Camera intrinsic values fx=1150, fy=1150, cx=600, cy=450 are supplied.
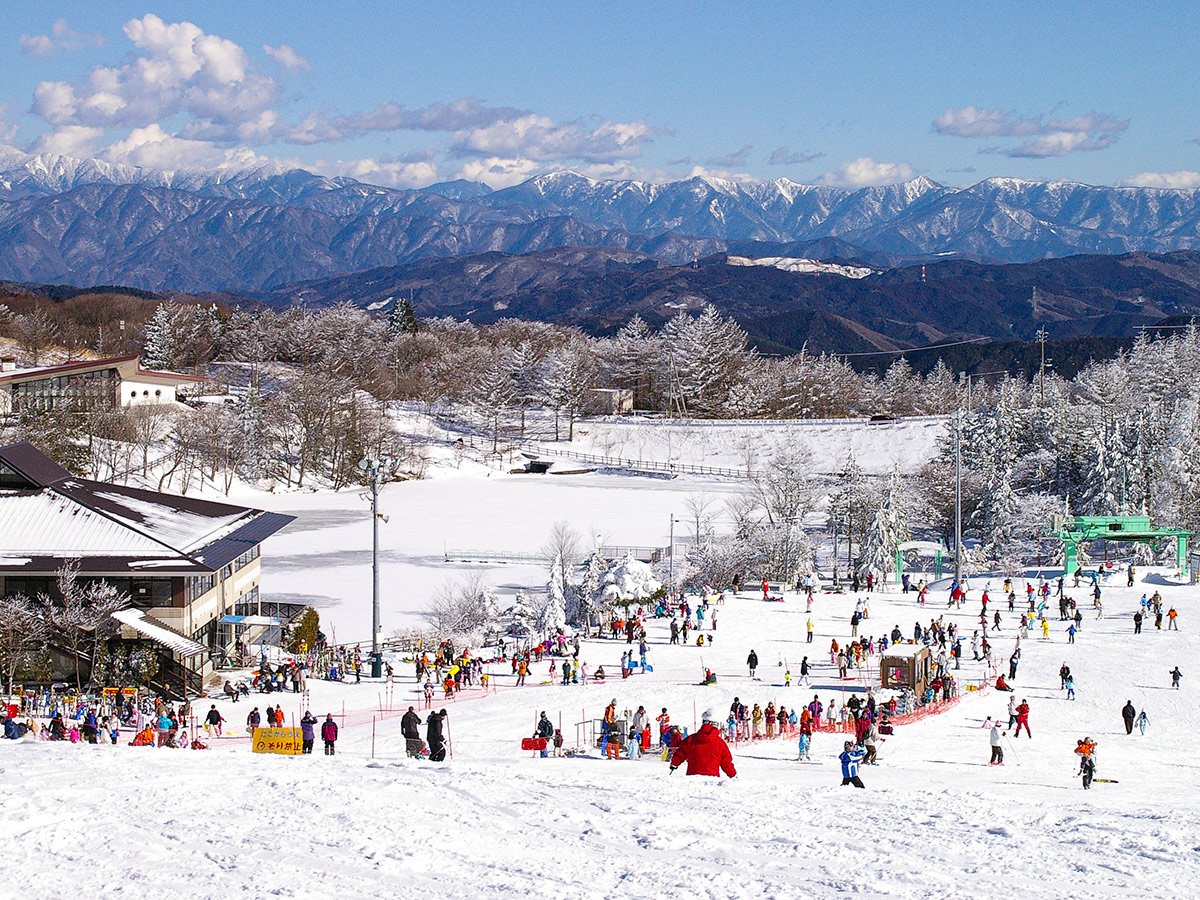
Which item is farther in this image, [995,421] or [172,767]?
A: [995,421]

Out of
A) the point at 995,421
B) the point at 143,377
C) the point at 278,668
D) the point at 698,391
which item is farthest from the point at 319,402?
the point at 278,668

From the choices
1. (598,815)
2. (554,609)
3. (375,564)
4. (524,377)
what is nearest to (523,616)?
(554,609)

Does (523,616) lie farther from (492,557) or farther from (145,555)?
(492,557)

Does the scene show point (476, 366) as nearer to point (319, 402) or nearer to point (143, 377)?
point (319, 402)

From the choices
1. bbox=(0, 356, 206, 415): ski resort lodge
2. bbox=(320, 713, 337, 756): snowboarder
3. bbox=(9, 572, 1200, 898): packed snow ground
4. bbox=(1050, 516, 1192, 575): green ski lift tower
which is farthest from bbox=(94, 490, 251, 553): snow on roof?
bbox=(0, 356, 206, 415): ski resort lodge

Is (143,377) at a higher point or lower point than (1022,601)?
higher

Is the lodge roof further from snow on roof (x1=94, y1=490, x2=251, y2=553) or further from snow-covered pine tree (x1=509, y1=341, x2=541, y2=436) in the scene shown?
snow-covered pine tree (x1=509, y1=341, x2=541, y2=436)

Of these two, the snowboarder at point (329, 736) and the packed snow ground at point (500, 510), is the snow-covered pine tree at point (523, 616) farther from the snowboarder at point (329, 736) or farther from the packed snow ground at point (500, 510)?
the snowboarder at point (329, 736)
